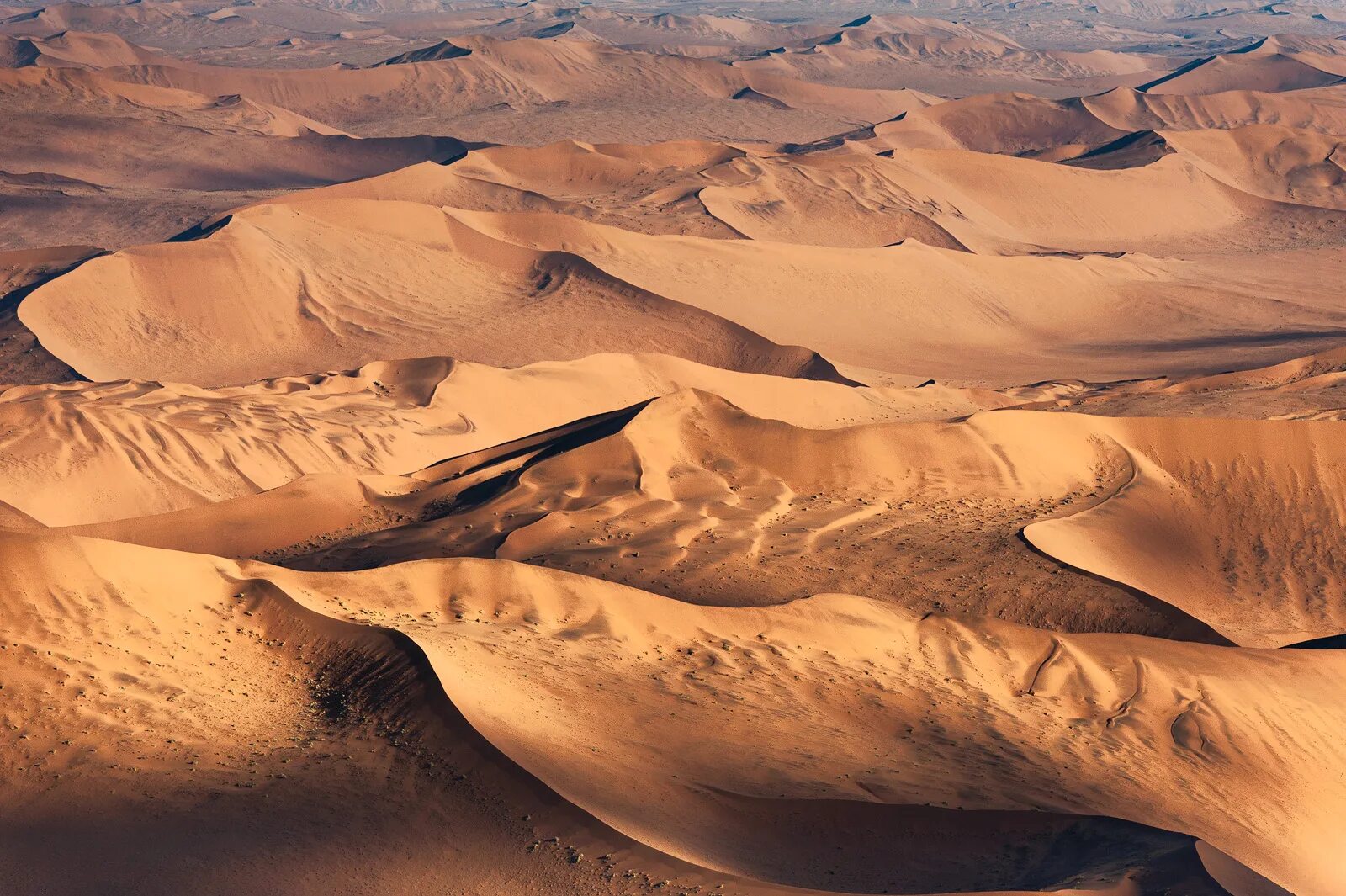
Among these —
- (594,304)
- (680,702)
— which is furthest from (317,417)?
(680,702)

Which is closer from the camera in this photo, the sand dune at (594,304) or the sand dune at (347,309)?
the sand dune at (347,309)

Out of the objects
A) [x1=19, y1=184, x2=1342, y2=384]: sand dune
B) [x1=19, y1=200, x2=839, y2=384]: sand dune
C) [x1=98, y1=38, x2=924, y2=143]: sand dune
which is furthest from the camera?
[x1=98, y1=38, x2=924, y2=143]: sand dune

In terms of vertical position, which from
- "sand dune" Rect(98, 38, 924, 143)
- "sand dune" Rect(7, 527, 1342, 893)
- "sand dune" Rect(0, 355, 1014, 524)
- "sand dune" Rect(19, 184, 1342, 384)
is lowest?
"sand dune" Rect(98, 38, 924, 143)

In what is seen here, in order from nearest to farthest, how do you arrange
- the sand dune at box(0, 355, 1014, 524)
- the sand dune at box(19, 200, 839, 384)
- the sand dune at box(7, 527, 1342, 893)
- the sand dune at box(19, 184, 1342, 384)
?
the sand dune at box(7, 527, 1342, 893)
the sand dune at box(0, 355, 1014, 524)
the sand dune at box(19, 200, 839, 384)
the sand dune at box(19, 184, 1342, 384)

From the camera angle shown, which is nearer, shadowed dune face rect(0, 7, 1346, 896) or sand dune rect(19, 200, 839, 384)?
shadowed dune face rect(0, 7, 1346, 896)

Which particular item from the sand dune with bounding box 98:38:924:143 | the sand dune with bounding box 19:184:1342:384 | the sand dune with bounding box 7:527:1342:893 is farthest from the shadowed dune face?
the sand dune with bounding box 98:38:924:143

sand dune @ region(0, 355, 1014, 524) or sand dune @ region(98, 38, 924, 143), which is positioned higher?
sand dune @ region(0, 355, 1014, 524)

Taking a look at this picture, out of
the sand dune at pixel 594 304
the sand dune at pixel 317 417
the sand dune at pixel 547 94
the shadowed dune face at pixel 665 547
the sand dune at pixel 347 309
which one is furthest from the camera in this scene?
the sand dune at pixel 547 94

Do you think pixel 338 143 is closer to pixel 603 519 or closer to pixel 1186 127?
pixel 1186 127

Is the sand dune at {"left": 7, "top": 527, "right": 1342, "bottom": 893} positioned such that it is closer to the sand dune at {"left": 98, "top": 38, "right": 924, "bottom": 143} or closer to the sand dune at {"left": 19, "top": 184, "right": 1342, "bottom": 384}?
the sand dune at {"left": 19, "top": 184, "right": 1342, "bottom": 384}

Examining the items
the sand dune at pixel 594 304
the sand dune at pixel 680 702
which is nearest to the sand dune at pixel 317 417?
the sand dune at pixel 594 304

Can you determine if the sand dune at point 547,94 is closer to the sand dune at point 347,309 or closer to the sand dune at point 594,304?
the sand dune at point 594,304
